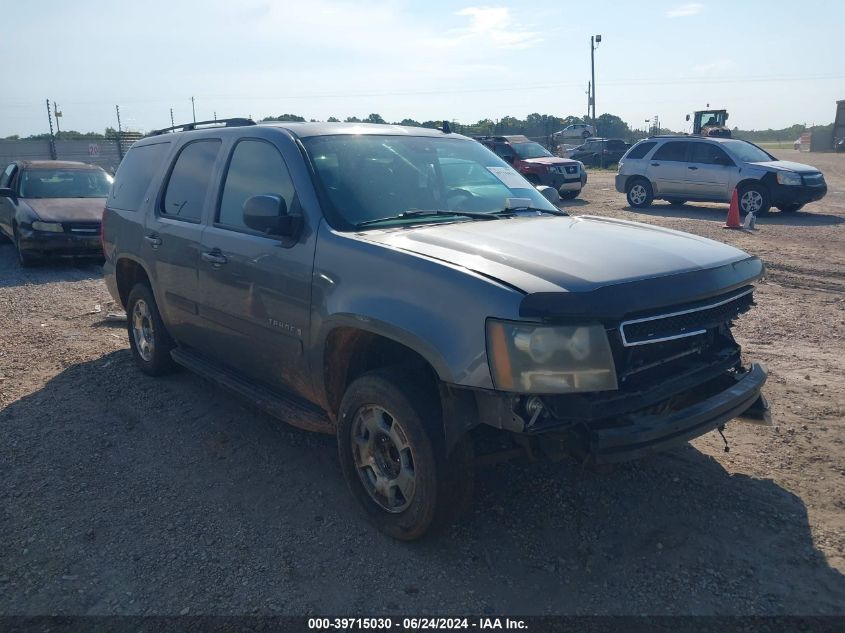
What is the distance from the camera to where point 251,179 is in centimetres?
440

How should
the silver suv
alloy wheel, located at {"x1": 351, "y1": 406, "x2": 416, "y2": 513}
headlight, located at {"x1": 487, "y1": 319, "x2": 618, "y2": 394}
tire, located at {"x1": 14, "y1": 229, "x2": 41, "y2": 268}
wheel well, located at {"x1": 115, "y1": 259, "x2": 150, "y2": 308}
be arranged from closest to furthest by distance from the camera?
headlight, located at {"x1": 487, "y1": 319, "x2": 618, "y2": 394}
alloy wheel, located at {"x1": 351, "y1": 406, "x2": 416, "y2": 513}
wheel well, located at {"x1": 115, "y1": 259, "x2": 150, "y2": 308}
tire, located at {"x1": 14, "y1": 229, "x2": 41, "y2": 268}
the silver suv

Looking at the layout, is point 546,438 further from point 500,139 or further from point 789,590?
point 500,139

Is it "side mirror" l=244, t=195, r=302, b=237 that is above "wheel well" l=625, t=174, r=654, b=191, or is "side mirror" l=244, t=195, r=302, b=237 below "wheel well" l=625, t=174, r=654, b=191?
above

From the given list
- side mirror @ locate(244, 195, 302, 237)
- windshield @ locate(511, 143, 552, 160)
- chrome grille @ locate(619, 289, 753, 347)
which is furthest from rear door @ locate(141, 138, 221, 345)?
windshield @ locate(511, 143, 552, 160)

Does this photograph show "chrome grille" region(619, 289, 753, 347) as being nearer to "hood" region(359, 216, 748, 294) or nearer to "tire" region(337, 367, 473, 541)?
"hood" region(359, 216, 748, 294)

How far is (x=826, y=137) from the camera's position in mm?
54844

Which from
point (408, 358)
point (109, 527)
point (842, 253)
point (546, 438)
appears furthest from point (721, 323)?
point (842, 253)

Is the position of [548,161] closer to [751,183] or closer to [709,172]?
[709,172]

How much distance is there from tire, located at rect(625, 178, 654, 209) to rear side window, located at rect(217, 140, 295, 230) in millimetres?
15070

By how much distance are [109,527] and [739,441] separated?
12.0 ft

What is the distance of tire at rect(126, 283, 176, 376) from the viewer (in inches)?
222

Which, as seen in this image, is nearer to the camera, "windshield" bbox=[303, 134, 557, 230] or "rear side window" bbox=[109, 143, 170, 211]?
"windshield" bbox=[303, 134, 557, 230]

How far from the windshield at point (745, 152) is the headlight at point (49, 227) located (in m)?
13.8

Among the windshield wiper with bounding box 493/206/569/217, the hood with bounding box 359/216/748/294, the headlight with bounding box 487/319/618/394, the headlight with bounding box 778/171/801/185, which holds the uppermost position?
the windshield wiper with bounding box 493/206/569/217
